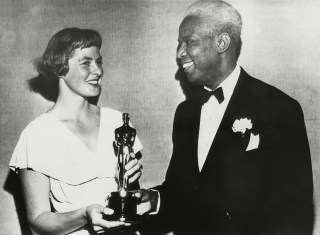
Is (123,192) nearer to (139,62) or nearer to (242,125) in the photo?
(242,125)

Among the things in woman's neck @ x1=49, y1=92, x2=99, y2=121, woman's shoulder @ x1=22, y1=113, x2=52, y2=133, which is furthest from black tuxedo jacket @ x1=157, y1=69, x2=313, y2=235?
woman's shoulder @ x1=22, y1=113, x2=52, y2=133

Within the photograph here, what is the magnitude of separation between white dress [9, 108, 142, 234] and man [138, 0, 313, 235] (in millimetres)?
321

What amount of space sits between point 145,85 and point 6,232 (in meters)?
1.12

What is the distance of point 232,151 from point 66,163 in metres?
0.70

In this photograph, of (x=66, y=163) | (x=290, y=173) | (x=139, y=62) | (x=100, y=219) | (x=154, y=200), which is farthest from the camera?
(x=139, y=62)

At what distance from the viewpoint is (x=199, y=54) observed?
6.07 ft

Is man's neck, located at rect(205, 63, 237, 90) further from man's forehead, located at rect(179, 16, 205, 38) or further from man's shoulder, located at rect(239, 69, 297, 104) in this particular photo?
man's forehead, located at rect(179, 16, 205, 38)

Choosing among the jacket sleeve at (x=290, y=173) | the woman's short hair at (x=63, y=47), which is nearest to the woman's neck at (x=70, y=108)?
the woman's short hair at (x=63, y=47)

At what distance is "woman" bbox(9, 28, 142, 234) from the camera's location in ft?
5.77

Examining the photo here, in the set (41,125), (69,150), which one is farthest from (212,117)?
(41,125)

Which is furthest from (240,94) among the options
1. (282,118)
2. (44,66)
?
(44,66)

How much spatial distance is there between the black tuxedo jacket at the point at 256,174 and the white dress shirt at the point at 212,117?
4cm

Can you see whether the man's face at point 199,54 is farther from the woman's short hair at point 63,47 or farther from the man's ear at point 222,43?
the woman's short hair at point 63,47

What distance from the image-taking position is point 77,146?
6.06 ft
